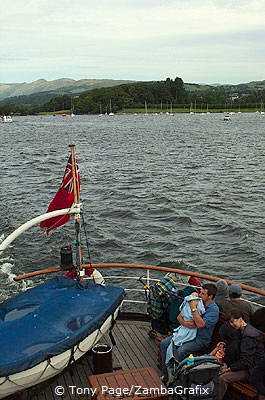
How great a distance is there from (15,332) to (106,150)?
205 ft

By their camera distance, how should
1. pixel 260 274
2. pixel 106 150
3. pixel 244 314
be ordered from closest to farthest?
pixel 244 314, pixel 260 274, pixel 106 150

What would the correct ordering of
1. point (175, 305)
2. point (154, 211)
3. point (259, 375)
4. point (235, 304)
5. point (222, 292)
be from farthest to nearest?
point (154, 211) < point (175, 305) < point (222, 292) < point (235, 304) < point (259, 375)

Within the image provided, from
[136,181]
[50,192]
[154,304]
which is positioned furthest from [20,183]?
[154,304]

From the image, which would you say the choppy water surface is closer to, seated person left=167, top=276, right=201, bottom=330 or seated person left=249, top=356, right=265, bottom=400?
seated person left=167, top=276, right=201, bottom=330

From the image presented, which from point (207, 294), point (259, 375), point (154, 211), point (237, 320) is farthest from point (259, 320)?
point (154, 211)

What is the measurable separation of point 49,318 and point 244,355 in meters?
2.80

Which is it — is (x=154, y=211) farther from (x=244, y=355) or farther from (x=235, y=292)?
(x=244, y=355)

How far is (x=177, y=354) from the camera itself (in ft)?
23.6

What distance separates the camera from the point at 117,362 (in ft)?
27.0

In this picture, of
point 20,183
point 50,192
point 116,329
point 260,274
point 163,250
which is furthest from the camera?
point 20,183

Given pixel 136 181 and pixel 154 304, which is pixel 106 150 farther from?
pixel 154 304

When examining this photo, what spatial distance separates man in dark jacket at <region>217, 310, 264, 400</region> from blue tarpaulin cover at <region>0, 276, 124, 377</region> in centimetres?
203

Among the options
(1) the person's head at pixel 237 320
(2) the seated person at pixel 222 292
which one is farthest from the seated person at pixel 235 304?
(1) the person's head at pixel 237 320

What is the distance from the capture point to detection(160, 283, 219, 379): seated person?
7191 millimetres
